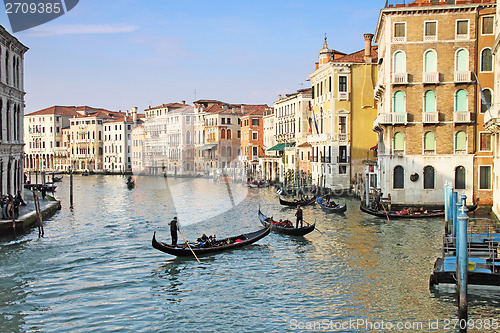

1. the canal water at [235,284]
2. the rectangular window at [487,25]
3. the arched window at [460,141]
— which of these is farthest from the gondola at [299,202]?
the rectangular window at [487,25]

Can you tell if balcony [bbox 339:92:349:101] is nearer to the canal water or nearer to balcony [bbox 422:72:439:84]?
balcony [bbox 422:72:439:84]

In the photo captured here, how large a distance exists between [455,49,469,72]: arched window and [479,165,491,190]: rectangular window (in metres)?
4.03

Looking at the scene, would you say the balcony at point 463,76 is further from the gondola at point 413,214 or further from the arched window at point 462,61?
the gondola at point 413,214

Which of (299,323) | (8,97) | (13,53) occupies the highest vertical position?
(13,53)

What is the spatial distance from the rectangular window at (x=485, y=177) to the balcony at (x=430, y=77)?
156 inches

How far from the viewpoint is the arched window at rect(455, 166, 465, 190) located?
22.3m

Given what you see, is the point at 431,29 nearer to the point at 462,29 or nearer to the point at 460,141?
the point at 462,29

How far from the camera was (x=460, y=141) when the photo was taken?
73.0ft

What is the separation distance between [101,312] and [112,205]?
69.6 ft

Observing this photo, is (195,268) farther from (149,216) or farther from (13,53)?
(13,53)

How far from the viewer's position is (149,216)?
2519cm

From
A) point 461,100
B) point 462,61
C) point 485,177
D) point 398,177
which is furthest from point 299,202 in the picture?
point 462,61

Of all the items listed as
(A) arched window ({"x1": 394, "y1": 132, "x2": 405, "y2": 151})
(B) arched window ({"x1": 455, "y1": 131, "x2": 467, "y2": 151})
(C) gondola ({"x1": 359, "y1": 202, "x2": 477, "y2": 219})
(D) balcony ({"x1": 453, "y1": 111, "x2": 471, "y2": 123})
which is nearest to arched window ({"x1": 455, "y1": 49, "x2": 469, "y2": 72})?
(D) balcony ({"x1": 453, "y1": 111, "x2": 471, "y2": 123})

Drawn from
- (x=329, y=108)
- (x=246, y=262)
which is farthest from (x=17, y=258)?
(x=329, y=108)
